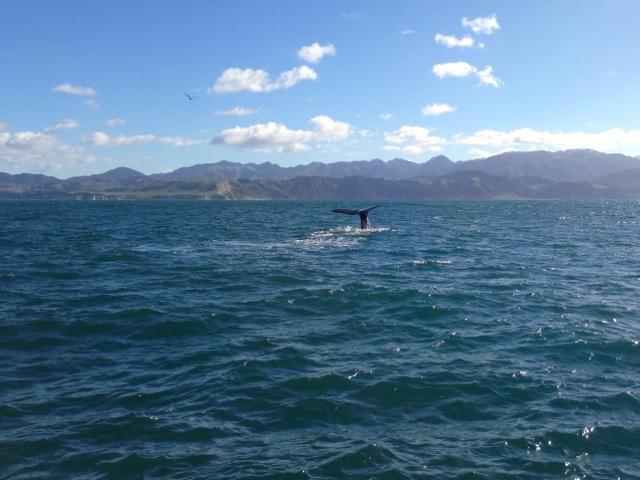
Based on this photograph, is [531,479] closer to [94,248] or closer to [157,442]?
[157,442]

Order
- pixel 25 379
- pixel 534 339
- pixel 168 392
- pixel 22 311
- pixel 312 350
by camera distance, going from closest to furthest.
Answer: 1. pixel 168 392
2. pixel 25 379
3. pixel 312 350
4. pixel 534 339
5. pixel 22 311

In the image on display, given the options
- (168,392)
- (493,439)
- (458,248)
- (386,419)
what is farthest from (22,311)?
(458,248)

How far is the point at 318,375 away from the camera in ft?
52.9

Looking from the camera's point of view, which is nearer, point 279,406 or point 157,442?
point 157,442

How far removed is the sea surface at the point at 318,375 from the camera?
1149 cm

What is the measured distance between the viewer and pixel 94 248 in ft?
158

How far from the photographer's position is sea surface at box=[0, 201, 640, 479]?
11492mm

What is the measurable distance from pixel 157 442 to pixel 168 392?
285 centimetres

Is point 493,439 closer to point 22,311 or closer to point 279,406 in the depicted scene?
point 279,406

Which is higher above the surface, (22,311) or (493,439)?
(22,311)

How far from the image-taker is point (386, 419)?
13.5 meters

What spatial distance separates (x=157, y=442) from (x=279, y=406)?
3.44 metres

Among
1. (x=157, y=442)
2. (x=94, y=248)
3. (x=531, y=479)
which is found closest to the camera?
(x=531, y=479)

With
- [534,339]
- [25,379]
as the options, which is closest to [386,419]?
[534,339]
